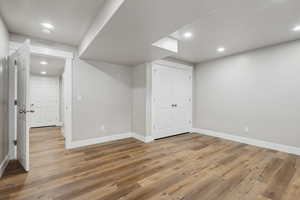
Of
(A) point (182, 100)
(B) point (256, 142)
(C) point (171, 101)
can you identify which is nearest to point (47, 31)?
(C) point (171, 101)

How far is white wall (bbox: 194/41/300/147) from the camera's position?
9.21ft

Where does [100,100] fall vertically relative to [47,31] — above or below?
below

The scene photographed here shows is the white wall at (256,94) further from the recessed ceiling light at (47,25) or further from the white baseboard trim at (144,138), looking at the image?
the recessed ceiling light at (47,25)

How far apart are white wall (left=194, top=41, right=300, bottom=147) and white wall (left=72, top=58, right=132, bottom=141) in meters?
2.56

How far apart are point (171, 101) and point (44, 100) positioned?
Answer: 561cm

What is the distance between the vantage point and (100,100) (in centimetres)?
350

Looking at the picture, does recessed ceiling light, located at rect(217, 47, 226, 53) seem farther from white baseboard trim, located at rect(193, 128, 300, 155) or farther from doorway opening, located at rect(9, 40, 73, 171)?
doorway opening, located at rect(9, 40, 73, 171)

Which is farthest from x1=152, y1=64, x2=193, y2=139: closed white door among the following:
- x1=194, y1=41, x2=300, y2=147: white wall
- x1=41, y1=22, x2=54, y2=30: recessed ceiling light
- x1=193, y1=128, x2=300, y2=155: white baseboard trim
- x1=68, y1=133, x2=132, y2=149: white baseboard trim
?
x1=41, y1=22, x2=54, y2=30: recessed ceiling light

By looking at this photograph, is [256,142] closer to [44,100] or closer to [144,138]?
[144,138]

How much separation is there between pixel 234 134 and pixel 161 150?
7.17 ft

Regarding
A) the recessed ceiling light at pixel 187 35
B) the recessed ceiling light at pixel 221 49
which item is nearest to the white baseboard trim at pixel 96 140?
the recessed ceiling light at pixel 187 35

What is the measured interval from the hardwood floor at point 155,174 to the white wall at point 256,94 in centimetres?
57

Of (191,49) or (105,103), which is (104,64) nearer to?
(105,103)

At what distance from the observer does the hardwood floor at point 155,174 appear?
160 cm
